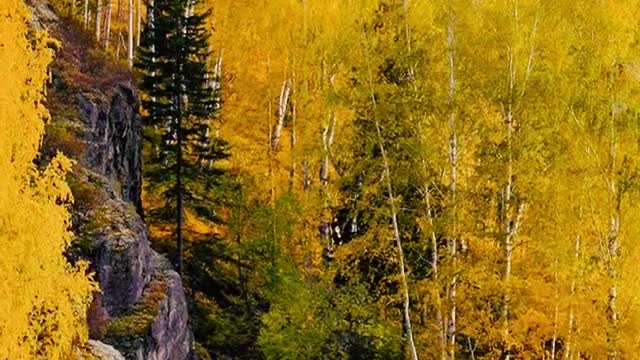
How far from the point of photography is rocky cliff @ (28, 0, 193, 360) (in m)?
15.7

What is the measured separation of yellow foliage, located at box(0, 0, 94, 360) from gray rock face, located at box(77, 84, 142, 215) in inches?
342

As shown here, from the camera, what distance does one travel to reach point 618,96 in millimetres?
15578

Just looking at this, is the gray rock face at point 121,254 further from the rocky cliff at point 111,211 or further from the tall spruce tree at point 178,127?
the tall spruce tree at point 178,127

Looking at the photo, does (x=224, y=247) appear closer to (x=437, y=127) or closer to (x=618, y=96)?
(x=437, y=127)

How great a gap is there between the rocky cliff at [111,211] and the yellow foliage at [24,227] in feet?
11.9

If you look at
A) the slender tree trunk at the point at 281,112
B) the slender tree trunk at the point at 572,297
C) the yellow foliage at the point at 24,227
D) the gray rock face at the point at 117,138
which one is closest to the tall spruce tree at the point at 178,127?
the gray rock face at the point at 117,138

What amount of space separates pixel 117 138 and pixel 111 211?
17.2 ft

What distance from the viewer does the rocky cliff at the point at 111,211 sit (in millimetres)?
15695

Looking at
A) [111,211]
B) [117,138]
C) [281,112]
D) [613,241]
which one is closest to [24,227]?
[111,211]

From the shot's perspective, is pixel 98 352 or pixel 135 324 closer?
pixel 98 352

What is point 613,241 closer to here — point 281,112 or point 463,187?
point 463,187

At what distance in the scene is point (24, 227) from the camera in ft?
30.3

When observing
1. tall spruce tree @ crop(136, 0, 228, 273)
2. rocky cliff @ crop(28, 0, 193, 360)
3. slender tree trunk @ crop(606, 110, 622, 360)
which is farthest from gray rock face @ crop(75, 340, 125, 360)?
tall spruce tree @ crop(136, 0, 228, 273)

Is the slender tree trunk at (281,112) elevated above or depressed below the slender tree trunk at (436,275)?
above
